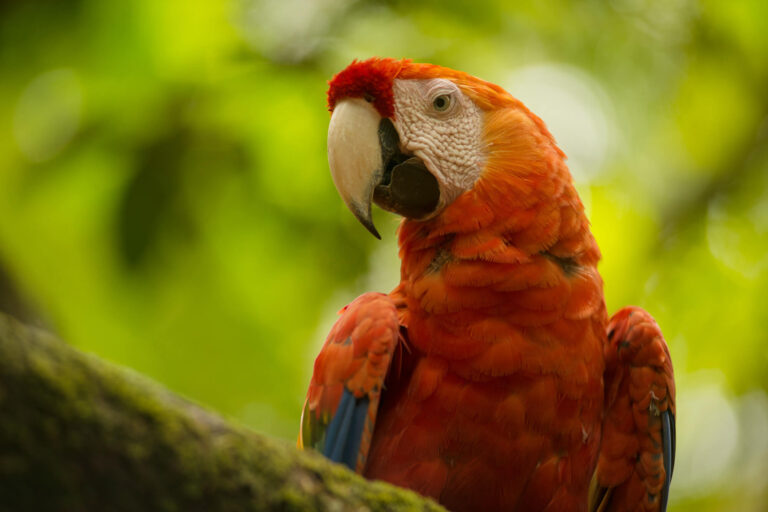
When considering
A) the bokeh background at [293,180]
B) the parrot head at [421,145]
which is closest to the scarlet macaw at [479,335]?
the parrot head at [421,145]

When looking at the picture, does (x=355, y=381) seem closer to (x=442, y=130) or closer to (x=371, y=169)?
(x=371, y=169)

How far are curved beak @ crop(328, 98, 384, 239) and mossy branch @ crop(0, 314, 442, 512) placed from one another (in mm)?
1327

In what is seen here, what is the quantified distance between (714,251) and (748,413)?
0.96 meters

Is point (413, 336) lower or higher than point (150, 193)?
lower

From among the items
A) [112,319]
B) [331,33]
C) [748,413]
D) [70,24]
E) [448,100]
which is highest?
[331,33]

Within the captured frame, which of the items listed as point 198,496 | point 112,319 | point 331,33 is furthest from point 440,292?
point 112,319

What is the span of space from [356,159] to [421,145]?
0.22 meters

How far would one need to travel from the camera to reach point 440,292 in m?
2.22

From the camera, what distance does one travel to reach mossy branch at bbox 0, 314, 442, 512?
84 centimetres

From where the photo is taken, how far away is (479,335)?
2145 mm

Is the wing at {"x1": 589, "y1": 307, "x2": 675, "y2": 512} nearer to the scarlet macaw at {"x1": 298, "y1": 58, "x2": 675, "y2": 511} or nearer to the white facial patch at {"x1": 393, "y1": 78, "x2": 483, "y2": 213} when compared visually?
the scarlet macaw at {"x1": 298, "y1": 58, "x2": 675, "y2": 511}

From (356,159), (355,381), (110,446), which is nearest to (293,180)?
(356,159)

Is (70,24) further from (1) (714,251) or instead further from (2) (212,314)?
(1) (714,251)

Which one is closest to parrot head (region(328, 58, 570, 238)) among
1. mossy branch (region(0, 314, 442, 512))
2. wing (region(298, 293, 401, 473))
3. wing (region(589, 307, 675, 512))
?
wing (region(298, 293, 401, 473))
